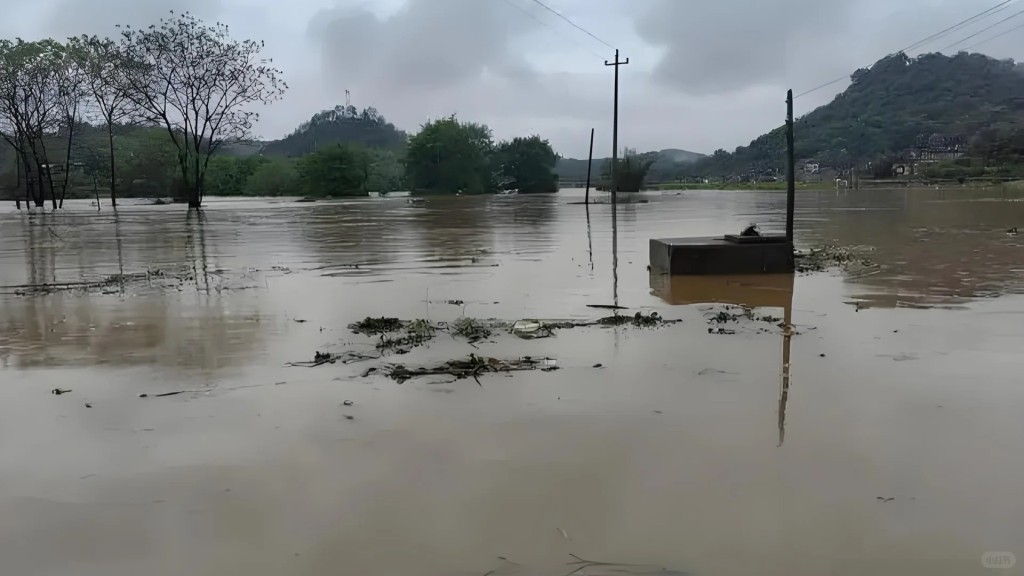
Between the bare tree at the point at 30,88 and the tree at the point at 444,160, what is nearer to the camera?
the bare tree at the point at 30,88

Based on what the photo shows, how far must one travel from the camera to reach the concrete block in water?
11.4 metres

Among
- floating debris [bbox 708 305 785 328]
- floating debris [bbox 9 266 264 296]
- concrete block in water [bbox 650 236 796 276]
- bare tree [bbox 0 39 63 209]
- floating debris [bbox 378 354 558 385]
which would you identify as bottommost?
floating debris [bbox 378 354 558 385]

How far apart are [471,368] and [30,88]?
47.0m

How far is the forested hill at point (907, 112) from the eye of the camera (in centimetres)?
10100

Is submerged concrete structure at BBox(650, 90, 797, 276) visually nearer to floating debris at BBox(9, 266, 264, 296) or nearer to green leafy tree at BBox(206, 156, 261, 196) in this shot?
floating debris at BBox(9, 266, 264, 296)

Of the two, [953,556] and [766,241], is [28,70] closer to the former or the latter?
[766,241]

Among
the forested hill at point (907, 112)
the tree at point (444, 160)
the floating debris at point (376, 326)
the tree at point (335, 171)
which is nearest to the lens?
the floating debris at point (376, 326)

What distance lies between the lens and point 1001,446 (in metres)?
4.28

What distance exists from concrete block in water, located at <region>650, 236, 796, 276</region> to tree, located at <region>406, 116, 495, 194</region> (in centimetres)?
7153

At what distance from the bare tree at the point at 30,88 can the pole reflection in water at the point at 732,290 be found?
42.0m

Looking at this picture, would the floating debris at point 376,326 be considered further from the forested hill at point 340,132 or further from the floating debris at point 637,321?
the forested hill at point 340,132

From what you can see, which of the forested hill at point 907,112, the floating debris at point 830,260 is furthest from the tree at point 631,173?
the floating debris at point 830,260

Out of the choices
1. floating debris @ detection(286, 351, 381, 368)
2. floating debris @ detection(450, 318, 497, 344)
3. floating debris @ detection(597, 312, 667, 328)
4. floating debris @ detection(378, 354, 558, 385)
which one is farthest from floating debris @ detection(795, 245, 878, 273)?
floating debris @ detection(286, 351, 381, 368)

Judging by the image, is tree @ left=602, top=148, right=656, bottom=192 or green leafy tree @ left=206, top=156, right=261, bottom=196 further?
green leafy tree @ left=206, top=156, right=261, bottom=196
